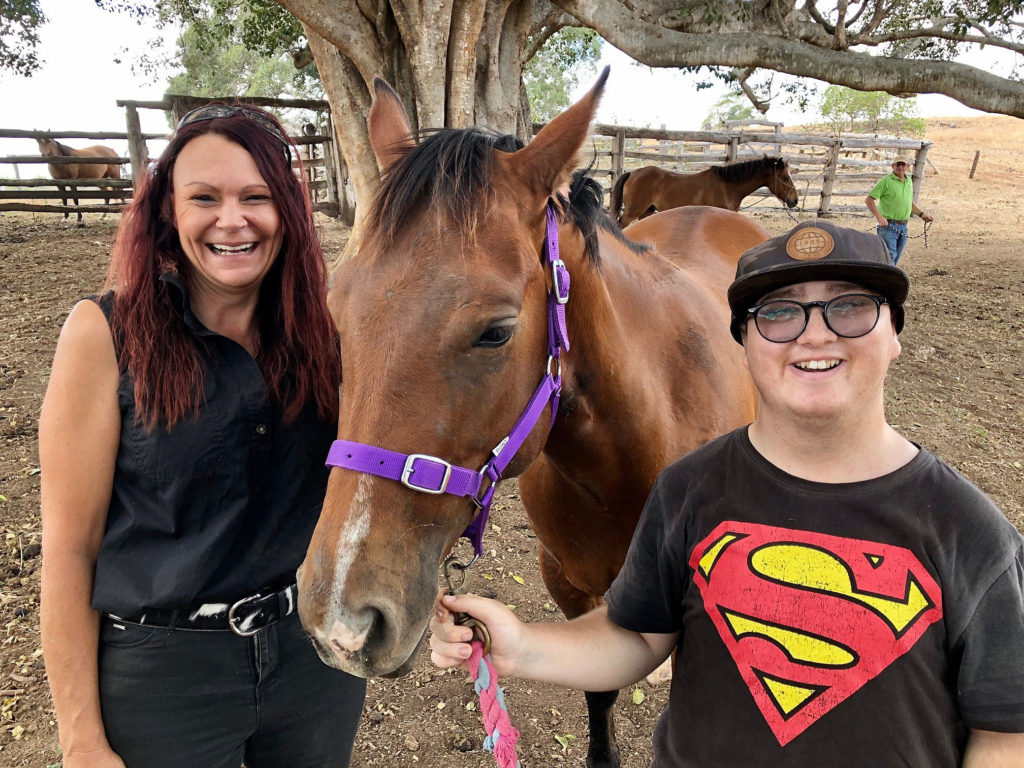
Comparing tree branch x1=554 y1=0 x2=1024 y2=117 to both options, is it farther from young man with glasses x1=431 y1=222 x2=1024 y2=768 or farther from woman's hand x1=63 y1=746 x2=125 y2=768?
woman's hand x1=63 y1=746 x2=125 y2=768

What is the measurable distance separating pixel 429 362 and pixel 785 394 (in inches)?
27.2

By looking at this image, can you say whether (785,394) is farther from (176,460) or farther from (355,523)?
(176,460)

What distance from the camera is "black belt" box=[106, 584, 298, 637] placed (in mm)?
1411

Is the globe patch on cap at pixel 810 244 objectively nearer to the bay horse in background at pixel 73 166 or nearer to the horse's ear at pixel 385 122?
the horse's ear at pixel 385 122

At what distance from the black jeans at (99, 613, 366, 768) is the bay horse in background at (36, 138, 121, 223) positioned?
14144 mm

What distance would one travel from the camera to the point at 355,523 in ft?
4.01

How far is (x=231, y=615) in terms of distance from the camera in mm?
1445

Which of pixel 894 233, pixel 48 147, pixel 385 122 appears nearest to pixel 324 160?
pixel 48 147

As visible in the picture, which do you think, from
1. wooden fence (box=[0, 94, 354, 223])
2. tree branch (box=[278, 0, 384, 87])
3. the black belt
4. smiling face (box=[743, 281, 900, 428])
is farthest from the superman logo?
wooden fence (box=[0, 94, 354, 223])

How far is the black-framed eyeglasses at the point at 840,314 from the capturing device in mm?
1054

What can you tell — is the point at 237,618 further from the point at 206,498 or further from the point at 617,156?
the point at 617,156

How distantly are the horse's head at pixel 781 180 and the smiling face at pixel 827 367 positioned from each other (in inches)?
538

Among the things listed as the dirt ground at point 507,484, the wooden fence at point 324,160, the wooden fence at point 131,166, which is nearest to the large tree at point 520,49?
the wooden fence at point 324,160

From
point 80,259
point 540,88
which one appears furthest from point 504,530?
point 540,88
